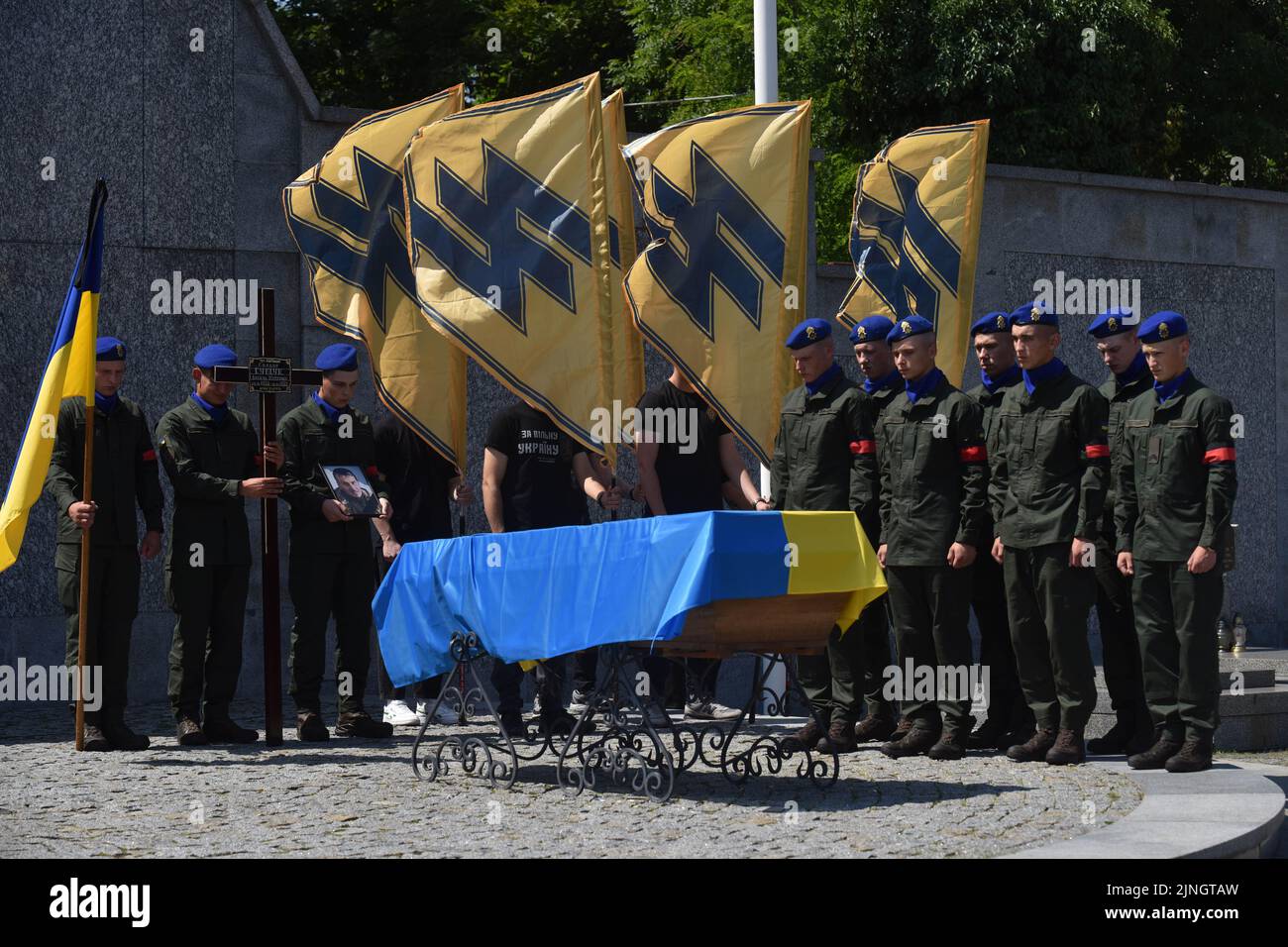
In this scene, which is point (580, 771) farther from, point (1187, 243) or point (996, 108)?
point (996, 108)

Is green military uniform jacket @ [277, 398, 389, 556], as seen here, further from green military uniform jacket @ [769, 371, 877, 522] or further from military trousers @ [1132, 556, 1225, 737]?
military trousers @ [1132, 556, 1225, 737]

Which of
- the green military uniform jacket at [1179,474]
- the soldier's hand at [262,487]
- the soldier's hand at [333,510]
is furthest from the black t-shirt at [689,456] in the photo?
the green military uniform jacket at [1179,474]

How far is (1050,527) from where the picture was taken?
8.53 metres

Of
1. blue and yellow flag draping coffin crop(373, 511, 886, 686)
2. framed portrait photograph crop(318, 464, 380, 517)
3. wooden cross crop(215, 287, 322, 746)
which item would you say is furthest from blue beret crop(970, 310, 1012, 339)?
wooden cross crop(215, 287, 322, 746)

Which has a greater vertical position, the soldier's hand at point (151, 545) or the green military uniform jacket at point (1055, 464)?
the green military uniform jacket at point (1055, 464)

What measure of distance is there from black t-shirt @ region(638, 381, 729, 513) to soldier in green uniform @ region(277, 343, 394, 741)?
5.31 ft

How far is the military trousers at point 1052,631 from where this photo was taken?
8508 mm

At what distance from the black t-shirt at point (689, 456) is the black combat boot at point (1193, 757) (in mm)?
3178

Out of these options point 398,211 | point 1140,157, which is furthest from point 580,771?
point 1140,157

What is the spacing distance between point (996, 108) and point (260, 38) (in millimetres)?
12715

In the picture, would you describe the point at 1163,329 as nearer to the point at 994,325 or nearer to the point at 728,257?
the point at 994,325

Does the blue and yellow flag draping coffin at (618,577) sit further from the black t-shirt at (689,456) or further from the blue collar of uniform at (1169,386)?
the black t-shirt at (689,456)

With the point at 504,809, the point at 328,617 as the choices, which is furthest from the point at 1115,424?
the point at 328,617
